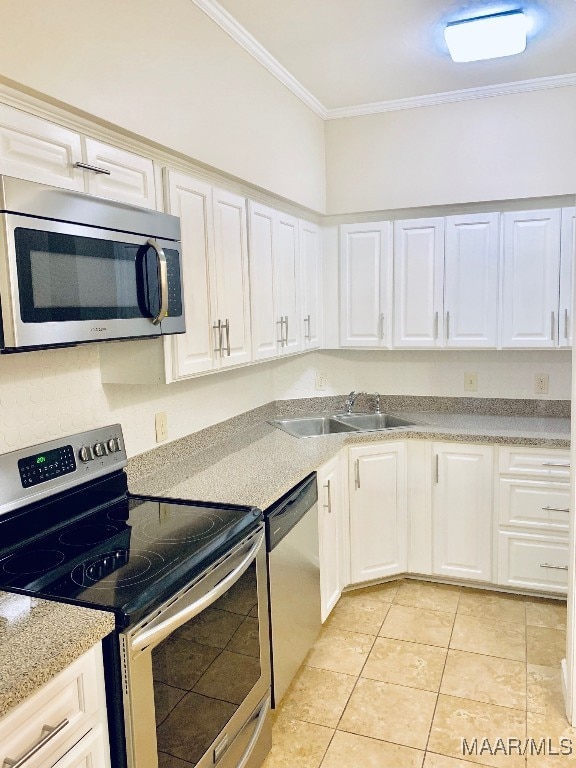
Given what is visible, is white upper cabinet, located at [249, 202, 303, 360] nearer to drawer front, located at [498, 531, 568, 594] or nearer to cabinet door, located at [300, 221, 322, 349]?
cabinet door, located at [300, 221, 322, 349]

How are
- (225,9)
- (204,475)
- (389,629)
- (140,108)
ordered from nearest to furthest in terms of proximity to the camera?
(140,108) → (225,9) → (204,475) → (389,629)

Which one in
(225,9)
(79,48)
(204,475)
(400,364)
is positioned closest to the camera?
(79,48)

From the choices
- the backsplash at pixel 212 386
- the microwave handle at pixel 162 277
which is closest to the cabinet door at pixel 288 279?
the backsplash at pixel 212 386

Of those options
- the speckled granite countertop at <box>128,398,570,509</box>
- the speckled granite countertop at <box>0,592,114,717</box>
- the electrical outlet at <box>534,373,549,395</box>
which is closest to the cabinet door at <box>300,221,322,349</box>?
the speckled granite countertop at <box>128,398,570,509</box>

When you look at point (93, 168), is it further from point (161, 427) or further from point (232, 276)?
point (161, 427)

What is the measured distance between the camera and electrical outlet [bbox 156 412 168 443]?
8.50 ft

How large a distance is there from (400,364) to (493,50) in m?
1.84

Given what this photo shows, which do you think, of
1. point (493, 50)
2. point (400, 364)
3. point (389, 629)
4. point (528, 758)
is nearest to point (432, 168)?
point (493, 50)

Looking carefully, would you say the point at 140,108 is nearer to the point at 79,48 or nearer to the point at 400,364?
the point at 79,48

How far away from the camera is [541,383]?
356 centimetres

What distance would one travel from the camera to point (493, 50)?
2.52 metres

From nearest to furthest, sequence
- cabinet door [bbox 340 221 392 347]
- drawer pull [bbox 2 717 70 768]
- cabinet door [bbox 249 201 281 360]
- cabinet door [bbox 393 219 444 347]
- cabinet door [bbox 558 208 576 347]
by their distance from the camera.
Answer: drawer pull [bbox 2 717 70 768] < cabinet door [bbox 249 201 281 360] < cabinet door [bbox 558 208 576 347] < cabinet door [bbox 393 219 444 347] < cabinet door [bbox 340 221 392 347]

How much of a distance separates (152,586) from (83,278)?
33.0 inches

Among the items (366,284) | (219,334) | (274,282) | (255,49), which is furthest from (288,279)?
(255,49)
